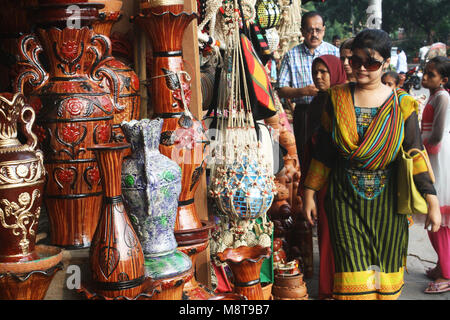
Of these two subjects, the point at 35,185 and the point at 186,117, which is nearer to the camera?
the point at 35,185

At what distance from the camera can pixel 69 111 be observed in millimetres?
2256

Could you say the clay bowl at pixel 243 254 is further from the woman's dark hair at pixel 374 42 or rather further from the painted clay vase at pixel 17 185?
the woman's dark hair at pixel 374 42

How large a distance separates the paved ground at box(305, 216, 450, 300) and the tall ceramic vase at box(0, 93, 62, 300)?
2.27 metres

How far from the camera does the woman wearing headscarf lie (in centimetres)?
346

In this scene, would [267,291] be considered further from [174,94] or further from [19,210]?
[19,210]

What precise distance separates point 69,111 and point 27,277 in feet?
2.18

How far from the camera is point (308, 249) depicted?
4102mm

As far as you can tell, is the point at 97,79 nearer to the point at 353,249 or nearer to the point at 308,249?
the point at 353,249

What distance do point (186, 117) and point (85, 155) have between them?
0.47 meters

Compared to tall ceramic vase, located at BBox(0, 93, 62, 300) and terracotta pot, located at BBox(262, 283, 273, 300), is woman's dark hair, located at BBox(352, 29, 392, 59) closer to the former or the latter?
terracotta pot, located at BBox(262, 283, 273, 300)

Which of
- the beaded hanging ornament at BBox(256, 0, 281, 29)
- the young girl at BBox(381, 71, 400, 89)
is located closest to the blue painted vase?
the beaded hanging ornament at BBox(256, 0, 281, 29)

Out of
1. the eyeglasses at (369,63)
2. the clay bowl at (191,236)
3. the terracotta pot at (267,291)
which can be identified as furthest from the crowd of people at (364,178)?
the clay bowl at (191,236)
